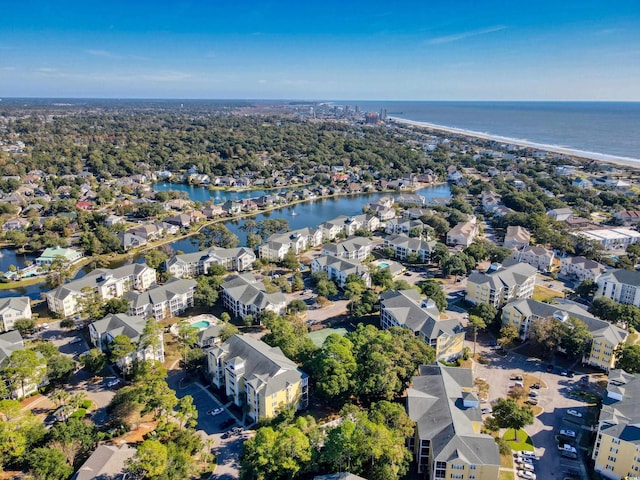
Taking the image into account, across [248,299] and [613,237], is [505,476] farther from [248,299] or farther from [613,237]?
[613,237]

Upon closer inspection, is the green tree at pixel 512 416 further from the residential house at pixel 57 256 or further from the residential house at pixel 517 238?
the residential house at pixel 57 256

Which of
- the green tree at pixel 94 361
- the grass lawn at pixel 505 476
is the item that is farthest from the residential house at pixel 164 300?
the grass lawn at pixel 505 476

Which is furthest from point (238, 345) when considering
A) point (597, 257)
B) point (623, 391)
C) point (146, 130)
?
point (146, 130)

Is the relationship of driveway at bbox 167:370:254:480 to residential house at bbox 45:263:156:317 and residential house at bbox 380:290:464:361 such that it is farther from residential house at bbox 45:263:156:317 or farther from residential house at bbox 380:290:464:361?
residential house at bbox 380:290:464:361

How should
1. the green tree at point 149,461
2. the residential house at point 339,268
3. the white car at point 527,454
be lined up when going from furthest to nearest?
the residential house at point 339,268, the white car at point 527,454, the green tree at point 149,461

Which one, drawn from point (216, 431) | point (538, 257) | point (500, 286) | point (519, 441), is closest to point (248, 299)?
point (216, 431)

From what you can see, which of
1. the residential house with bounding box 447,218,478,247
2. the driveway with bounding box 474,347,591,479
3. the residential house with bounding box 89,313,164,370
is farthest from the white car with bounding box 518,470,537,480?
the residential house with bounding box 447,218,478,247

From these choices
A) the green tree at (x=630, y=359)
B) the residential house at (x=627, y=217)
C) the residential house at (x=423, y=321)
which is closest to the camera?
the green tree at (x=630, y=359)
